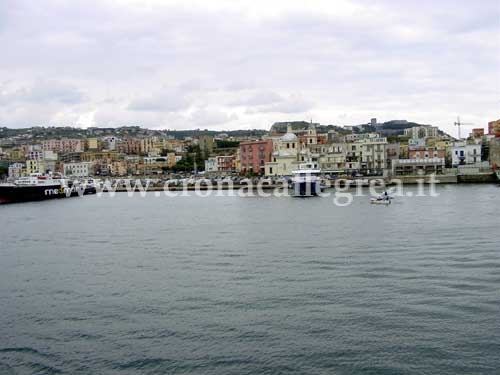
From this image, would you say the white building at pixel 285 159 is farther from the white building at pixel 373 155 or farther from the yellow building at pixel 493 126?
the yellow building at pixel 493 126

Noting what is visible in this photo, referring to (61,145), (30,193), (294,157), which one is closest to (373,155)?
(294,157)

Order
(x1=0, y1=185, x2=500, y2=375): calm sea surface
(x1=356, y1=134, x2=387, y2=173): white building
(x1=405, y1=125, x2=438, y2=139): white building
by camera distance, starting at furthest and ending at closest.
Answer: (x1=405, y1=125, x2=438, y2=139): white building, (x1=356, y1=134, x2=387, y2=173): white building, (x1=0, y1=185, x2=500, y2=375): calm sea surface

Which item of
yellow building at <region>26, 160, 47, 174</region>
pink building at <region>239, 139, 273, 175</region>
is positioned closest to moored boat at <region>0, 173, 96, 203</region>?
pink building at <region>239, 139, 273, 175</region>

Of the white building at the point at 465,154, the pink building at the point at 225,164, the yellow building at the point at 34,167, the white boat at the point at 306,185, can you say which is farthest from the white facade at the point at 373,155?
the yellow building at the point at 34,167

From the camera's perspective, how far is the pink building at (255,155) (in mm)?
61222

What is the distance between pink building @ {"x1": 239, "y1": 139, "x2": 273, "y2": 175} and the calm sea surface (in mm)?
42764

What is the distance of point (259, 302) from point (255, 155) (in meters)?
52.3

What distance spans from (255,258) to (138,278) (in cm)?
306

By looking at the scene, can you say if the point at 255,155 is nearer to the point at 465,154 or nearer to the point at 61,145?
the point at 465,154

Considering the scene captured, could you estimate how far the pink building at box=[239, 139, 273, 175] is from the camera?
6122 centimetres

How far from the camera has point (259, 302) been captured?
9969 mm

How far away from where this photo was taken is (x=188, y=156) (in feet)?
277

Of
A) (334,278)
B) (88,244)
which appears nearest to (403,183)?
(88,244)

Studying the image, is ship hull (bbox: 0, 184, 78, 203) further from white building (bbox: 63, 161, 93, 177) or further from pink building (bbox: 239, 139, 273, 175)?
white building (bbox: 63, 161, 93, 177)
